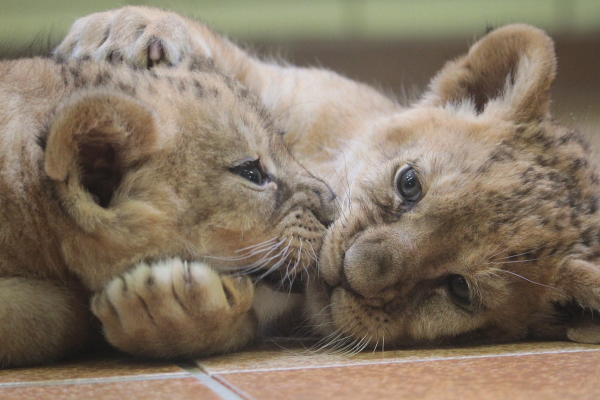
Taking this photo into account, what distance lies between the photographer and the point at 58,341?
2.12m

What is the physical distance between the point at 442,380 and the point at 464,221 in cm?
74

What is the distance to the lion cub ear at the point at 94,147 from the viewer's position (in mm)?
1908

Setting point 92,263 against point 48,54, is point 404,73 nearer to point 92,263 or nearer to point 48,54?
point 48,54

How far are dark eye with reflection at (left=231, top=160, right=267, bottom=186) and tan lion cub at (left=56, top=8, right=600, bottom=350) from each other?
0.96 feet

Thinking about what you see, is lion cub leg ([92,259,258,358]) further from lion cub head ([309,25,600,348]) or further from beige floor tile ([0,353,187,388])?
lion cub head ([309,25,600,348])

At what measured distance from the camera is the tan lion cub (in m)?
2.35

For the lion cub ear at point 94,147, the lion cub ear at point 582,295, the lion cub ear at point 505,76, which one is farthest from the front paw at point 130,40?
the lion cub ear at point 582,295

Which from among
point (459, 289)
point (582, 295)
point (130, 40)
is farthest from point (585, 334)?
point (130, 40)

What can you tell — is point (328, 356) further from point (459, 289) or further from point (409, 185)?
point (409, 185)

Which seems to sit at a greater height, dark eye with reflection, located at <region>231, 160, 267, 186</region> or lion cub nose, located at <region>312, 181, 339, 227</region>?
dark eye with reflection, located at <region>231, 160, 267, 186</region>

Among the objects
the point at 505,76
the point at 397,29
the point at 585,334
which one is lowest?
the point at 585,334

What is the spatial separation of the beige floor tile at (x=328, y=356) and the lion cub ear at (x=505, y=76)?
0.90 metres

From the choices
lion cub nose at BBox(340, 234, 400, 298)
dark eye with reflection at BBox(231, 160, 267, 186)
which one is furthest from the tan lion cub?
dark eye with reflection at BBox(231, 160, 267, 186)

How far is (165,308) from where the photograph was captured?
1979mm
